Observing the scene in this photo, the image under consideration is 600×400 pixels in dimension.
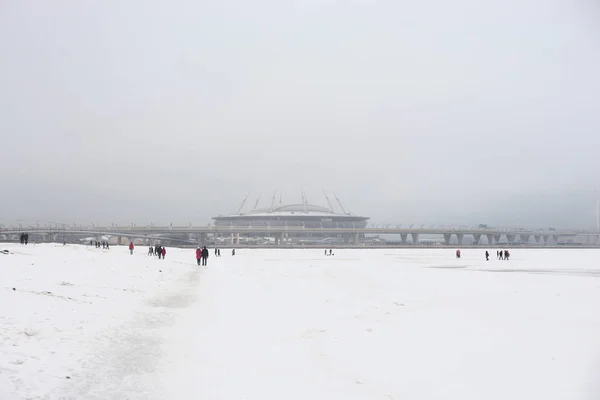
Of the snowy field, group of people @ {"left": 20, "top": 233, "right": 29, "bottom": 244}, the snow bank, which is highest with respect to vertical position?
group of people @ {"left": 20, "top": 233, "right": 29, "bottom": 244}

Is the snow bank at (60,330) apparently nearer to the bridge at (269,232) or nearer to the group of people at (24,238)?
the group of people at (24,238)

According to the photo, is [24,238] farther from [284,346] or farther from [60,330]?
[284,346]

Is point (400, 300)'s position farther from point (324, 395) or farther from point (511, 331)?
point (324, 395)

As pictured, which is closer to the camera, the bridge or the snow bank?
the snow bank

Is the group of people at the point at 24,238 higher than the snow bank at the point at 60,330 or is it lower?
higher


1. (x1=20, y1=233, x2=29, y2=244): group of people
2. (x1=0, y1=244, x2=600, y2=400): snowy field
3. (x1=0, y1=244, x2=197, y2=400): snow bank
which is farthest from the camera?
(x1=20, y1=233, x2=29, y2=244): group of people

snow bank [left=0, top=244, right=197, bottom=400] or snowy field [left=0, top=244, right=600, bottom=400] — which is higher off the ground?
snow bank [left=0, top=244, right=197, bottom=400]

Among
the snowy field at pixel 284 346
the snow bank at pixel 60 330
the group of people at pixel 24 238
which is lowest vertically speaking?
the snowy field at pixel 284 346

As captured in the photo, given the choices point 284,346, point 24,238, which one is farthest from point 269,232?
point 284,346

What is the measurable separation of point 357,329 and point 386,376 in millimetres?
3456

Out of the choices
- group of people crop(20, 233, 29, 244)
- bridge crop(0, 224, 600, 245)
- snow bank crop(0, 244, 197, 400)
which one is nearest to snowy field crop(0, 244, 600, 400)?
snow bank crop(0, 244, 197, 400)

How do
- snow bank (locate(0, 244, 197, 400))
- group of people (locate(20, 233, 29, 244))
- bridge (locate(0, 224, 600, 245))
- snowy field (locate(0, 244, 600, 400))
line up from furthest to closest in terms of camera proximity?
bridge (locate(0, 224, 600, 245)), group of people (locate(20, 233, 29, 244)), snowy field (locate(0, 244, 600, 400)), snow bank (locate(0, 244, 197, 400))

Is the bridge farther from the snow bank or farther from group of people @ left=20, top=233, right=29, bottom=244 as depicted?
the snow bank

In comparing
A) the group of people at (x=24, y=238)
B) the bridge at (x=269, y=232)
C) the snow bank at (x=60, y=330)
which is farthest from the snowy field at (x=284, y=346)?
the bridge at (x=269, y=232)
